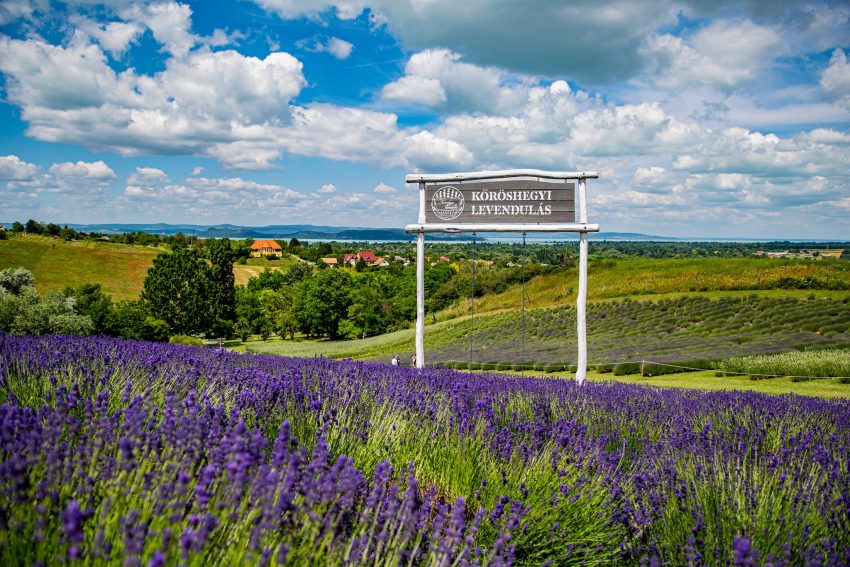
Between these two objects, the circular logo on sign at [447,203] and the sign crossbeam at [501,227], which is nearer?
the sign crossbeam at [501,227]

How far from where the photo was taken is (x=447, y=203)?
35.6 feet

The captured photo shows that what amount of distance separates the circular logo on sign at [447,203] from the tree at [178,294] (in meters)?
48.3

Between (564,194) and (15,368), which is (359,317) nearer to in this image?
(564,194)

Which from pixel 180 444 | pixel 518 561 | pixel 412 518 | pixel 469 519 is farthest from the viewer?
pixel 469 519

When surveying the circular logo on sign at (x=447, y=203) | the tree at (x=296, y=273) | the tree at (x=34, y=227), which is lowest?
the tree at (x=296, y=273)

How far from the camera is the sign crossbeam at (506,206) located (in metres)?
10.2

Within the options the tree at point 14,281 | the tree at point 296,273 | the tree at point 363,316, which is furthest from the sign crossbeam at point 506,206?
the tree at point 296,273

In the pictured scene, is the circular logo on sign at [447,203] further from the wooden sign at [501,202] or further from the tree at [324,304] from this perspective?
the tree at [324,304]

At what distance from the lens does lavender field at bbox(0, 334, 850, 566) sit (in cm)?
173

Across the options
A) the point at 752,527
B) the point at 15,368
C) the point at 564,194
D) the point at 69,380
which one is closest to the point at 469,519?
the point at 752,527

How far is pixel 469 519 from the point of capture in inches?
135

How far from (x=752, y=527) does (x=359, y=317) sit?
6021 centimetres

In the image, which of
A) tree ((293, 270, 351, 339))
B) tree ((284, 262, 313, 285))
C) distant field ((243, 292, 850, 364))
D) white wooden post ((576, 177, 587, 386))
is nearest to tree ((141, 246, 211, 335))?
tree ((293, 270, 351, 339))

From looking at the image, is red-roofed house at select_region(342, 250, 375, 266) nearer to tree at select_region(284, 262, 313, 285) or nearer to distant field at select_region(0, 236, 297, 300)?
tree at select_region(284, 262, 313, 285)
